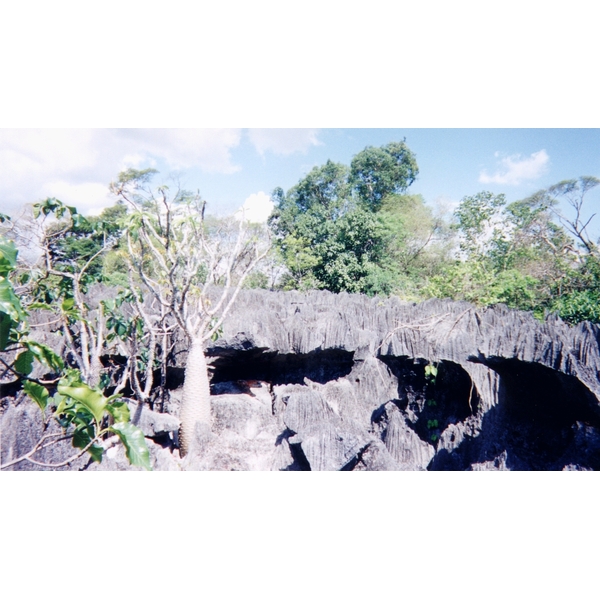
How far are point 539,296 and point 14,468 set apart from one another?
20.3 ft

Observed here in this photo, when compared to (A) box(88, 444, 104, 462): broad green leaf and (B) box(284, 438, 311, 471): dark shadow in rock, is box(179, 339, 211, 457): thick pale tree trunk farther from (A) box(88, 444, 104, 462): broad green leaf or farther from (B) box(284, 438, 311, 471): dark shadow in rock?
(A) box(88, 444, 104, 462): broad green leaf

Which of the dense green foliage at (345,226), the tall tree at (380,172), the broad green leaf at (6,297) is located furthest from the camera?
the dense green foliage at (345,226)

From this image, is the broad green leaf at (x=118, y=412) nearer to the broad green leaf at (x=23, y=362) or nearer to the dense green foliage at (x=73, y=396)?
the dense green foliage at (x=73, y=396)

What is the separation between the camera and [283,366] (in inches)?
159

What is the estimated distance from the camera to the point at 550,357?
2.50 meters

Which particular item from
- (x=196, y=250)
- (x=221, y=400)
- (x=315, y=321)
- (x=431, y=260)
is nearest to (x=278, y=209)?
(x=315, y=321)

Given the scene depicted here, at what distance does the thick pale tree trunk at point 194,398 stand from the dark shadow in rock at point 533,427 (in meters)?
1.96

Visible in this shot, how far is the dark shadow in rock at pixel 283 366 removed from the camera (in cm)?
386

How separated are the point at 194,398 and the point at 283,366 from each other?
146 centimetres

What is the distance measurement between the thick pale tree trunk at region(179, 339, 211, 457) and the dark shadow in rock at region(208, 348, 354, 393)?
1.02 meters

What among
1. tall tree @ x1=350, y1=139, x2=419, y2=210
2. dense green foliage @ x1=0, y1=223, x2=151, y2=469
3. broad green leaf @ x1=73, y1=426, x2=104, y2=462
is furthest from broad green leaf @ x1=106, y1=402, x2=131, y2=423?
tall tree @ x1=350, y1=139, x2=419, y2=210

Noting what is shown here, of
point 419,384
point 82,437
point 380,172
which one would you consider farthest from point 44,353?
point 380,172

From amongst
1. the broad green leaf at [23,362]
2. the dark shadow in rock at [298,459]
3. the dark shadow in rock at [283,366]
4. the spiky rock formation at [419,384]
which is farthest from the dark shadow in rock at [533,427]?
the broad green leaf at [23,362]

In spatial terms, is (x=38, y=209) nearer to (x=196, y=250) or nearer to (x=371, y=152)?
(x=196, y=250)
